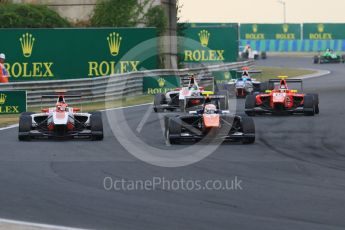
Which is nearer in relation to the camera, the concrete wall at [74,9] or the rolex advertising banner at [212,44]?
the concrete wall at [74,9]

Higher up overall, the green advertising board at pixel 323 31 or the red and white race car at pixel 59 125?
the green advertising board at pixel 323 31

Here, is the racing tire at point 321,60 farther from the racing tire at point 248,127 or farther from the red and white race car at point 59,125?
the racing tire at point 248,127

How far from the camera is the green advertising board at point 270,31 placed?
10025 centimetres

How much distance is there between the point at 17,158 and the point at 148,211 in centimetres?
542

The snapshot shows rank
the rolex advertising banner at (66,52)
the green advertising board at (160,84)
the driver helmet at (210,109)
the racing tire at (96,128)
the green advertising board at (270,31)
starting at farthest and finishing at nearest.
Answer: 1. the green advertising board at (270,31)
2. the green advertising board at (160,84)
3. the rolex advertising banner at (66,52)
4. the racing tire at (96,128)
5. the driver helmet at (210,109)

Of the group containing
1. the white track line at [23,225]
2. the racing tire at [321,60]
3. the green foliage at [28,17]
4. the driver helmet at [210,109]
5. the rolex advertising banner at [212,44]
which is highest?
the green foliage at [28,17]

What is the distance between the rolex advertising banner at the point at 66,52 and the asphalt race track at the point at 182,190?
12938 millimetres

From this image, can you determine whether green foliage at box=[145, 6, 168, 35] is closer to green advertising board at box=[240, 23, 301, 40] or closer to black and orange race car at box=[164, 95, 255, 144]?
black and orange race car at box=[164, 95, 255, 144]

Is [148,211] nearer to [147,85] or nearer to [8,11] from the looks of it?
[147,85]

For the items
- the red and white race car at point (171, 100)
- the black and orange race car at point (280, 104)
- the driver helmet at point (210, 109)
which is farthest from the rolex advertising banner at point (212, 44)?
the driver helmet at point (210, 109)

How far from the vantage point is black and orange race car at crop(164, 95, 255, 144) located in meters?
17.4

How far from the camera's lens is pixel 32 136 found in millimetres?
18141

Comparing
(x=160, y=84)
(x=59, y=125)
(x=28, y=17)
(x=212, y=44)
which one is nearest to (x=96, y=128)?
(x=59, y=125)

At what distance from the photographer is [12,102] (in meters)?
25.2
